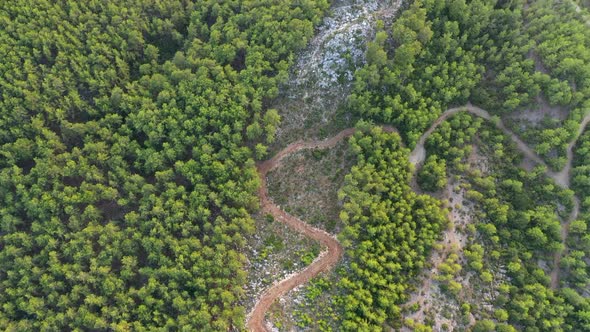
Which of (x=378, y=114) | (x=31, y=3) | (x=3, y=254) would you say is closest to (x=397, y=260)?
(x=378, y=114)

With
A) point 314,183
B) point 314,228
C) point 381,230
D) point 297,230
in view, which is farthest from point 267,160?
point 381,230

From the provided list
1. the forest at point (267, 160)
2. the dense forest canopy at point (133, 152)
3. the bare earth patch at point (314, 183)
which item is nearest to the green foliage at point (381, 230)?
the forest at point (267, 160)

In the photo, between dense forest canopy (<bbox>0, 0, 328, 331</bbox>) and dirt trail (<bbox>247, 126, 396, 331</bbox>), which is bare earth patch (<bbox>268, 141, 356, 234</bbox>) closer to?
dirt trail (<bbox>247, 126, 396, 331</bbox>)

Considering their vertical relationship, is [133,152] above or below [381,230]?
above

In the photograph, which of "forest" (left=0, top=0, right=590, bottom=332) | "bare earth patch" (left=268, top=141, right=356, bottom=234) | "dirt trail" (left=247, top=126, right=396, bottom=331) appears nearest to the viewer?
"forest" (left=0, top=0, right=590, bottom=332)

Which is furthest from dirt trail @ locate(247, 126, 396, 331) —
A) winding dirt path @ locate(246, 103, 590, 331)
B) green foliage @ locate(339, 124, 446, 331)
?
green foliage @ locate(339, 124, 446, 331)

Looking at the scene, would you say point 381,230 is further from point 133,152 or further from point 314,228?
point 133,152

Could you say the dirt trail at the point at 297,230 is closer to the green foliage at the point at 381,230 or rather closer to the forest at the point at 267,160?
the forest at the point at 267,160
